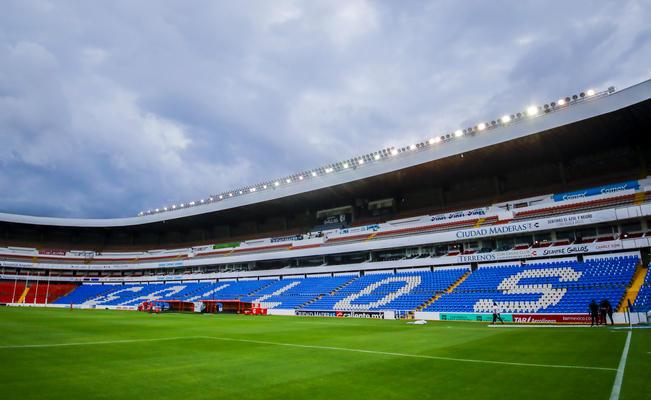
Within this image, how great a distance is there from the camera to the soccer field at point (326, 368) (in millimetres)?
7652

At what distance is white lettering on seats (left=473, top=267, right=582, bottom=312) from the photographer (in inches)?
1059

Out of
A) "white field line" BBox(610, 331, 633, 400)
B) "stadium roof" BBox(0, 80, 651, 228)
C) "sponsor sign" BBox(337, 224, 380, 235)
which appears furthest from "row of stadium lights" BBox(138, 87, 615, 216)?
"white field line" BBox(610, 331, 633, 400)

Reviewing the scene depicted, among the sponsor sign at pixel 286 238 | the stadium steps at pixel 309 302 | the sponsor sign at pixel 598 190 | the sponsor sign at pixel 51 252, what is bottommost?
the stadium steps at pixel 309 302

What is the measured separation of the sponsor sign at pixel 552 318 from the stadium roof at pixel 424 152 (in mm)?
14850

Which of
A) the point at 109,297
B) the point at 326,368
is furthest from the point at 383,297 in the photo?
the point at 109,297

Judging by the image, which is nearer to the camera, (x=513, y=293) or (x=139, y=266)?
(x=513, y=293)

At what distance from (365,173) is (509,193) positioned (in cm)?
1538

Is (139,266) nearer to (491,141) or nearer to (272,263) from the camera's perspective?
(272,263)

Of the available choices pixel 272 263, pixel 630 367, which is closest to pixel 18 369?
pixel 630 367

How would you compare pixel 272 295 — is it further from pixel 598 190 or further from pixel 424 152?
pixel 598 190

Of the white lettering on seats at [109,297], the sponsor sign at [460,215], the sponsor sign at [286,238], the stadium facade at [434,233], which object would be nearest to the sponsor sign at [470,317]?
the stadium facade at [434,233]

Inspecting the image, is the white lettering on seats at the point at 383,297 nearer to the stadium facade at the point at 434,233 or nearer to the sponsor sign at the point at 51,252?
the stadium facade at the point at 434,233

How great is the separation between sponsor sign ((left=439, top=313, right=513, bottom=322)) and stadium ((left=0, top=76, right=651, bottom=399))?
0.61 ft

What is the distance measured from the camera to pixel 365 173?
42.2 meters
